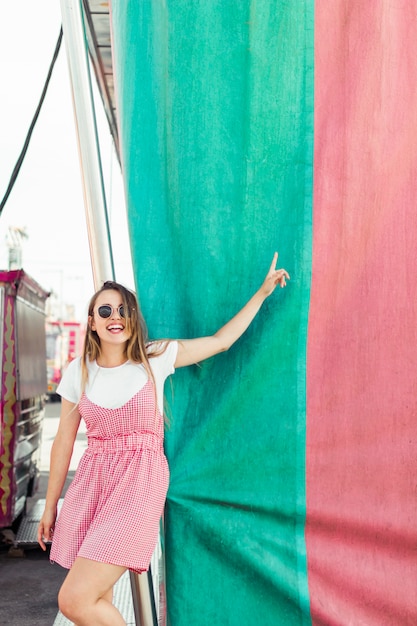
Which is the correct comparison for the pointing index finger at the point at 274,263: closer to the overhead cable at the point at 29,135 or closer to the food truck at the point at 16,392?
the overhead cable at the point at 29,135

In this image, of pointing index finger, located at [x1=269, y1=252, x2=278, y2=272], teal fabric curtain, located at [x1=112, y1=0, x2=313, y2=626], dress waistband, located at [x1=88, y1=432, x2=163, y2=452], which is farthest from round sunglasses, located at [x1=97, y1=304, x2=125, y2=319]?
pointing index finger, located at [x1=269, y1=252, x2=278, y2=272]

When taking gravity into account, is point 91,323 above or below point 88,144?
below

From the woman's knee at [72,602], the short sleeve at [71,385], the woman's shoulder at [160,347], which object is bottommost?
the woman's knee at [72,602]

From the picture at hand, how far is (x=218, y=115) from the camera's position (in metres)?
2.72

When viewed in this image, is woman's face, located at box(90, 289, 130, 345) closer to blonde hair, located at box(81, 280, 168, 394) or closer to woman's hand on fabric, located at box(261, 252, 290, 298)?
blonde hair, located at box(81, 280, 168, 394)

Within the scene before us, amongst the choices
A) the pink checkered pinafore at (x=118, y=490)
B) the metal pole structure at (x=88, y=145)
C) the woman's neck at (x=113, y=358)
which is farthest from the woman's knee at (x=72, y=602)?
the metal pole structure at (x=88, y=145)

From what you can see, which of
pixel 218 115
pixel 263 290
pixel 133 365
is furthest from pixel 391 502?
pixel 218 115

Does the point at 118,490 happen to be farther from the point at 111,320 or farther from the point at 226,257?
the point at 226,257

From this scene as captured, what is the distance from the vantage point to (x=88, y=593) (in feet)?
7.57

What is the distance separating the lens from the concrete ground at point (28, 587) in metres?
4.59

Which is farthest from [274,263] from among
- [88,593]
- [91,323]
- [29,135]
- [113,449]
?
[29,135]

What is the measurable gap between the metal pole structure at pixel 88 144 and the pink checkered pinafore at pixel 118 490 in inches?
20.9

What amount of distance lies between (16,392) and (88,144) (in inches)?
137

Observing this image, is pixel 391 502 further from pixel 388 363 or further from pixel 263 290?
pixel 263 290
